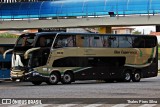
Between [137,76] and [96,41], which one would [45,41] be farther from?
[137,76]

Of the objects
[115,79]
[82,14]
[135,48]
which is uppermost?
[82,14]

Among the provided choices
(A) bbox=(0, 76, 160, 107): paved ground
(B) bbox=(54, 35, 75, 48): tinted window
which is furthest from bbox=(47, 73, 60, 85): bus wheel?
(A) bbox=(0, 76, 160, 107): paved ground

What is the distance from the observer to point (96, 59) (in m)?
33.9

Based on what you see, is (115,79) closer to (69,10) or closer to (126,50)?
(126,50)

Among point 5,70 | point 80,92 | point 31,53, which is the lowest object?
point 80,92

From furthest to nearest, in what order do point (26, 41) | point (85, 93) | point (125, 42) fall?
point (125, 42), point (26, 41), point (85, 93)

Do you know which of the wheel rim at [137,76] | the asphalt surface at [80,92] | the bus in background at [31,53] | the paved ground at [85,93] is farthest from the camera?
→ the wheel rim at [137,76]

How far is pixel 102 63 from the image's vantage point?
34.3m

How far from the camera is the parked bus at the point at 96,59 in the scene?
1254 inches

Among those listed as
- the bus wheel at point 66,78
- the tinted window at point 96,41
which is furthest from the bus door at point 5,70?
the tinted window at point 96,41

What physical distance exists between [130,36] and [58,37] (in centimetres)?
635

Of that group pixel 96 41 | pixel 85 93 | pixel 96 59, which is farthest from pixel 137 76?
pixel 85 93

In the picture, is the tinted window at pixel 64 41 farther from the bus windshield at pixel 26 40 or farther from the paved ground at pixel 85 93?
the paved ground at pixel 85 93

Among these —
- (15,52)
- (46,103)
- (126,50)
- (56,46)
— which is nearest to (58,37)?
(56,46)
